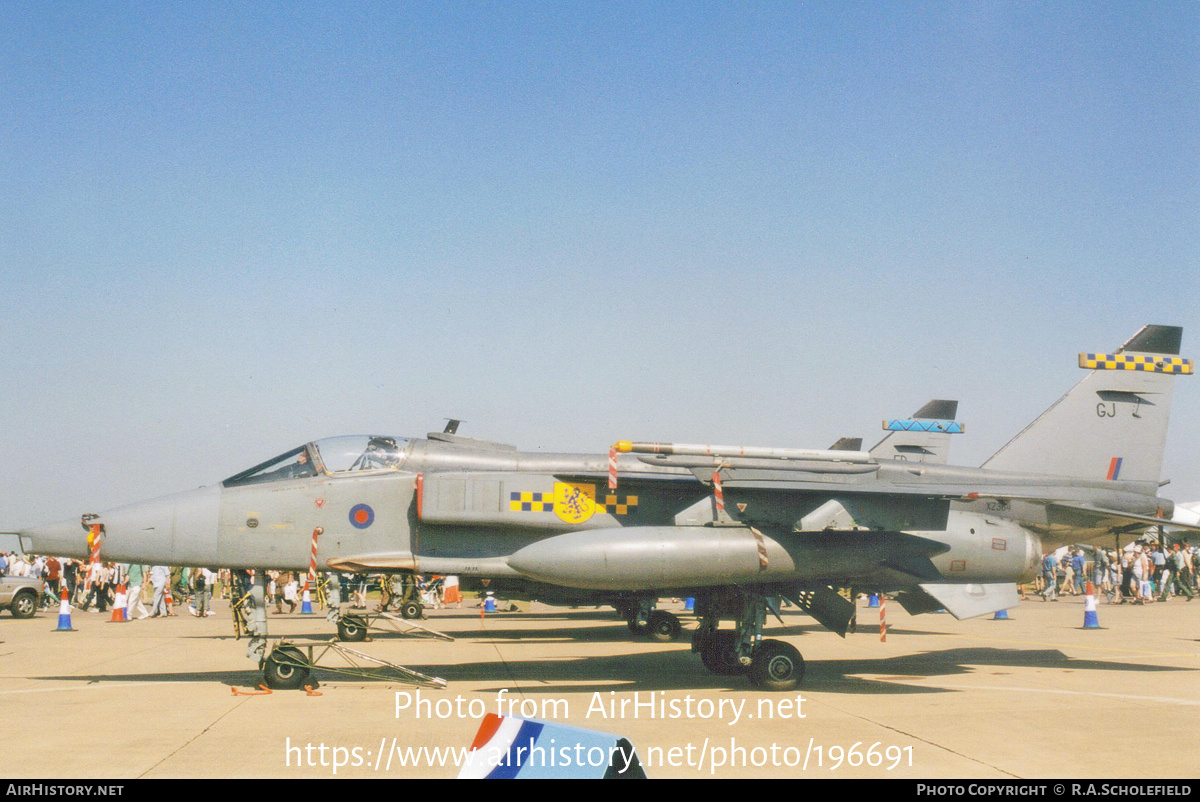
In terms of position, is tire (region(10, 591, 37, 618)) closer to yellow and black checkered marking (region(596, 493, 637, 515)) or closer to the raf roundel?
the raf roundel

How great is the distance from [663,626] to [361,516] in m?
8.84

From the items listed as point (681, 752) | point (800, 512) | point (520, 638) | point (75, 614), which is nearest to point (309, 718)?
point (681, 752)

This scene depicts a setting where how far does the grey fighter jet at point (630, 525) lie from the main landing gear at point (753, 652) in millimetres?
23

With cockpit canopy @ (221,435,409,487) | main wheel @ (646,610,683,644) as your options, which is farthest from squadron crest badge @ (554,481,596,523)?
main wheel @ (646,610,683,644)

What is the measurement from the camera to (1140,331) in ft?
43.7

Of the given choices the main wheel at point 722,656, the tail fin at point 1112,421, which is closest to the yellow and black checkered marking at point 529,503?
the main wheel at point 722,656

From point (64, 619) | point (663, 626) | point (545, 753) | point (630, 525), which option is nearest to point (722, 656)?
point (630, 525)

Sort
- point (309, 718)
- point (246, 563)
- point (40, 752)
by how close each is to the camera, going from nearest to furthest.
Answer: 1. point (40, 752)
2. point (309, 718)
3. point (246, 563)

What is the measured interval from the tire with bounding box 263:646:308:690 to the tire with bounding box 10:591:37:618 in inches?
700

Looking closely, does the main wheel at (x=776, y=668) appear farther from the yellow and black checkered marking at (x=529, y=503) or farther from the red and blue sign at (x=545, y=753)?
the red and blue sign at (x=545, y=753)

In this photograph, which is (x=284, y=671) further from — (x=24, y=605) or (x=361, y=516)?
(x=24, y=605)

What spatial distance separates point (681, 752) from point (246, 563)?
5.66 metres

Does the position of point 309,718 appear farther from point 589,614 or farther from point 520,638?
point 589,614

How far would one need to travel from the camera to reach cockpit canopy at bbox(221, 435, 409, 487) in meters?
10.5
